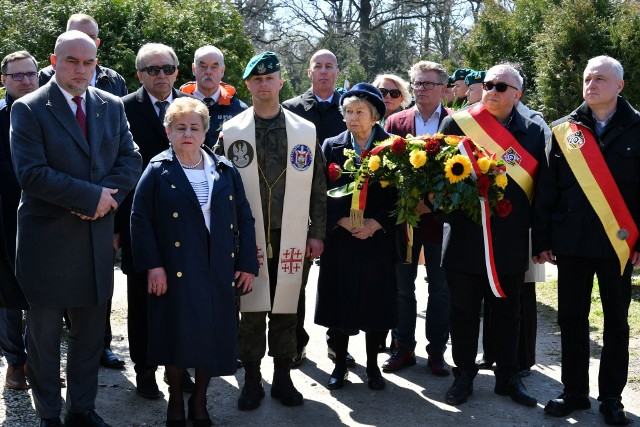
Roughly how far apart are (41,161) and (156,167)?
70cm

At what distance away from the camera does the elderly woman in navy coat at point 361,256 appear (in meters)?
5.82

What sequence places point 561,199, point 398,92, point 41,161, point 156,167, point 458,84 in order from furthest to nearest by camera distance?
point 458,84 → point 398,92 → point 561,199 → point 156,167 → point 41,161

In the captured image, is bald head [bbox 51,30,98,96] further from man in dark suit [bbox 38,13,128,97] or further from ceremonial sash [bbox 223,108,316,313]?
man in dark suit [bbox 38,13,128,97]

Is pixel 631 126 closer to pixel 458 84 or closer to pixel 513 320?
pixel 513 320

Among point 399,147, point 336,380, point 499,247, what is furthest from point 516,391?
point 399,147

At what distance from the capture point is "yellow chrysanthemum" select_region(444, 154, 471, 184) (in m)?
5.29

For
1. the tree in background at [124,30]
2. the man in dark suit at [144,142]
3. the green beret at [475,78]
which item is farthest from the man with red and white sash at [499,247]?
the tree in background at [124,30]

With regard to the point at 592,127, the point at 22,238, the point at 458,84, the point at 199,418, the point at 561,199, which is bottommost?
the point at 199,418

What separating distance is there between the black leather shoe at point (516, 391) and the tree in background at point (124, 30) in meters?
7.01

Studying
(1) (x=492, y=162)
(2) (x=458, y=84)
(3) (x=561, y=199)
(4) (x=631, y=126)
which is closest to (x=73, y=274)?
(1) (x=492, y=162)

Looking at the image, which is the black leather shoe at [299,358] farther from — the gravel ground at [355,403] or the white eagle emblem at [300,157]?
the white eagle emblem at [300,157]

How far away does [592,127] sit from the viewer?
541 cm

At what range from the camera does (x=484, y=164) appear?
5328mm

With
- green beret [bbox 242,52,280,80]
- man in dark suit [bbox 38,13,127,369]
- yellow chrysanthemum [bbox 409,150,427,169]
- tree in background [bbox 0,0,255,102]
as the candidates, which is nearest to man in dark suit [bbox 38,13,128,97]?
man in dark suit [bbox 38,13,127,369]
